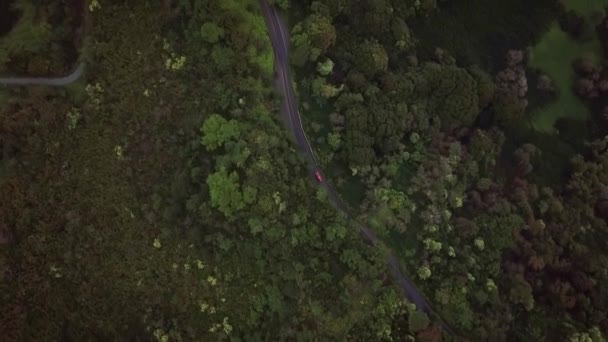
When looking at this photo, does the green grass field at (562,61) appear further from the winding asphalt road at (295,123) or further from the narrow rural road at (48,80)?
the narrow rural road at (48,80)

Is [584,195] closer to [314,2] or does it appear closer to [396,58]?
[396,58]

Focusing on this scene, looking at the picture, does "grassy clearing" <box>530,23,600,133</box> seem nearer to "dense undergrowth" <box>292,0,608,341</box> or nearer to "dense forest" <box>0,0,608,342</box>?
"dense undergrowth" <box>292,0,608,341</box>

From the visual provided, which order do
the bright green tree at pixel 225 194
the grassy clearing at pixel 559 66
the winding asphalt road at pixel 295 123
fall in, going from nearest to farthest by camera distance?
1. the bright green tree at pixel 225 194
2. the winding asphalt road at pixel 295 123
3. the grassy clearing at pixel 559 66

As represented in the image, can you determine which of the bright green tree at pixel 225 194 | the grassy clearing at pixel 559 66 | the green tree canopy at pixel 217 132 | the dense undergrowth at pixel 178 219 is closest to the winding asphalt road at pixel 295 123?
the dense undergrowth at pixel 178 219

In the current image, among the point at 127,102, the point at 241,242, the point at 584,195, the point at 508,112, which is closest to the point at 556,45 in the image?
the point at 508,112

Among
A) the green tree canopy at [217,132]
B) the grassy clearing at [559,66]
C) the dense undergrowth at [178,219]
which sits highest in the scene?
the grassy clearing at [559,66]

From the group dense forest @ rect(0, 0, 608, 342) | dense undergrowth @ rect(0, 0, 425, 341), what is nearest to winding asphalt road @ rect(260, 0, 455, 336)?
dense forest @ rect(0, 0, 608, 342)

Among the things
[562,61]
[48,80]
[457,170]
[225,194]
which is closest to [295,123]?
[225,194]
